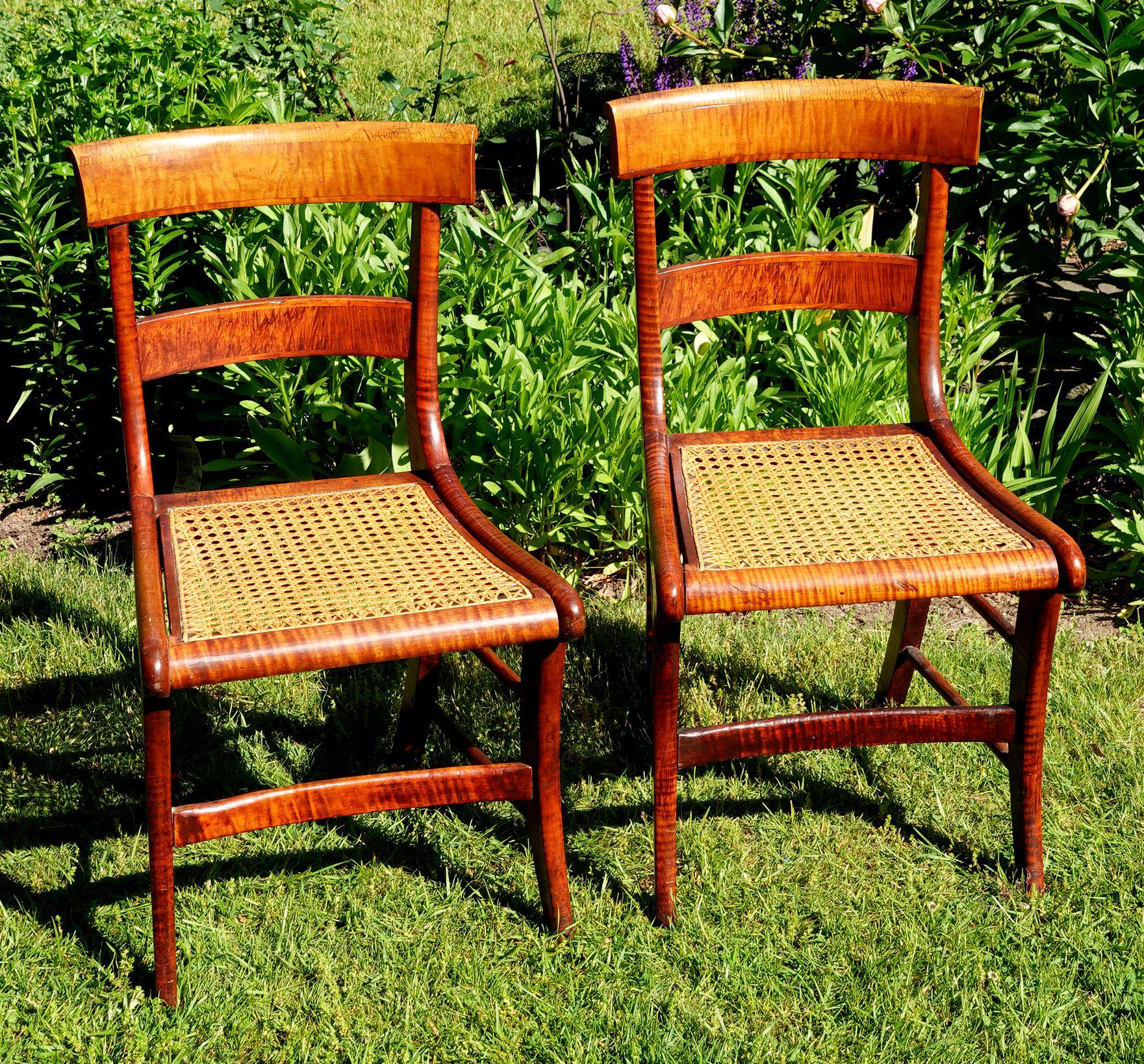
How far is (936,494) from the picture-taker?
2.08m

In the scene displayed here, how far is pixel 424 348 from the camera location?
2125 millimetres

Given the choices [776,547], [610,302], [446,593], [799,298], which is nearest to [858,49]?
[610,302]

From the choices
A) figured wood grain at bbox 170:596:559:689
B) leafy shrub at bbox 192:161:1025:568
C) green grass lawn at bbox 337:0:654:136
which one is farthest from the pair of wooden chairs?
green grass lawn at bbox 337:0:654:136

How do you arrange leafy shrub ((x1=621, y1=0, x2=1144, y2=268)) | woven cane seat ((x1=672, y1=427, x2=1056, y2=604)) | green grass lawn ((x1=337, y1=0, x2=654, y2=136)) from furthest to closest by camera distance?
green grass lawn ((x1=337, y1=0, x2=654, y2=136)), leafy shrub ((x1=621, y1=0, x2=1144, y2=268)), woven cane seat ((x1=672, y1=427, x2=1056, y2=604))

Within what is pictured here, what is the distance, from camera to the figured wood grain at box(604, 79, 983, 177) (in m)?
2.07

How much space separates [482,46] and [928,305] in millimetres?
4345

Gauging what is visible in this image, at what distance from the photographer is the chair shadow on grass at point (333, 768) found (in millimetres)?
2193

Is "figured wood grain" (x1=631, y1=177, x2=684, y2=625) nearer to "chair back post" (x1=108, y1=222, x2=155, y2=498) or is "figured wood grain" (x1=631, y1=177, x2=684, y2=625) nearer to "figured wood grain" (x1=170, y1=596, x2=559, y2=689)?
"figured wood grain" (x1=170, y1=596, x2=559, y2=689)

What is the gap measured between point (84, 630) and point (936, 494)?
184 centimetres

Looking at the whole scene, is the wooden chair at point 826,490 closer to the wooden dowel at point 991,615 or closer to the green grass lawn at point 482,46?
the wooden dowel at point 991,615

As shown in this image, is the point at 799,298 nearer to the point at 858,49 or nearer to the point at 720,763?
the point at 720,763

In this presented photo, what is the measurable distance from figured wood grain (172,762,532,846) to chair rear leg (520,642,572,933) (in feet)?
0.10

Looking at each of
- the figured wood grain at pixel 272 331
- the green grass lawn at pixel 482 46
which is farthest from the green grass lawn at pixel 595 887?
the green grass lawn at pixel 482 46

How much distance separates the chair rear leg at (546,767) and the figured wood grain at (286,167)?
754mm
